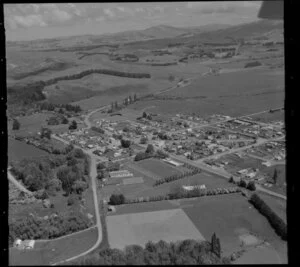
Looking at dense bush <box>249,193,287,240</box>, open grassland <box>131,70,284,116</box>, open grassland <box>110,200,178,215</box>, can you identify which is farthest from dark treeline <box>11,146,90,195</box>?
open grassland <box>131,70,284,116</box>

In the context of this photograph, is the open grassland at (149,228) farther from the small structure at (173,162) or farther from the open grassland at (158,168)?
the small structure at (173,162)

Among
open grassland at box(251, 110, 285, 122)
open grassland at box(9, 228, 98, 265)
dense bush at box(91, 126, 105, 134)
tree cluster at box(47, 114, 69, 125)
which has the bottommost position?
open grassland at box(9, 228, 98, 265)

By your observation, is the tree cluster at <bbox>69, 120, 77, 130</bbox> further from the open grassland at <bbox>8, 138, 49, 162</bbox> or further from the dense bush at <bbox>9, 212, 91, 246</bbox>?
the dense bush at <bbox>9, 212, 91, 246</bbox>

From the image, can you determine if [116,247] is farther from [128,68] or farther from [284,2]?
[128,68]

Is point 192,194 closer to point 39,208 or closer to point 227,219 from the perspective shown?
point 227,219

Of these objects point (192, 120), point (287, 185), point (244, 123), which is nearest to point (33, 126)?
point (192, 120)

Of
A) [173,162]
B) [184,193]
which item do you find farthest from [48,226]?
[173,162]
